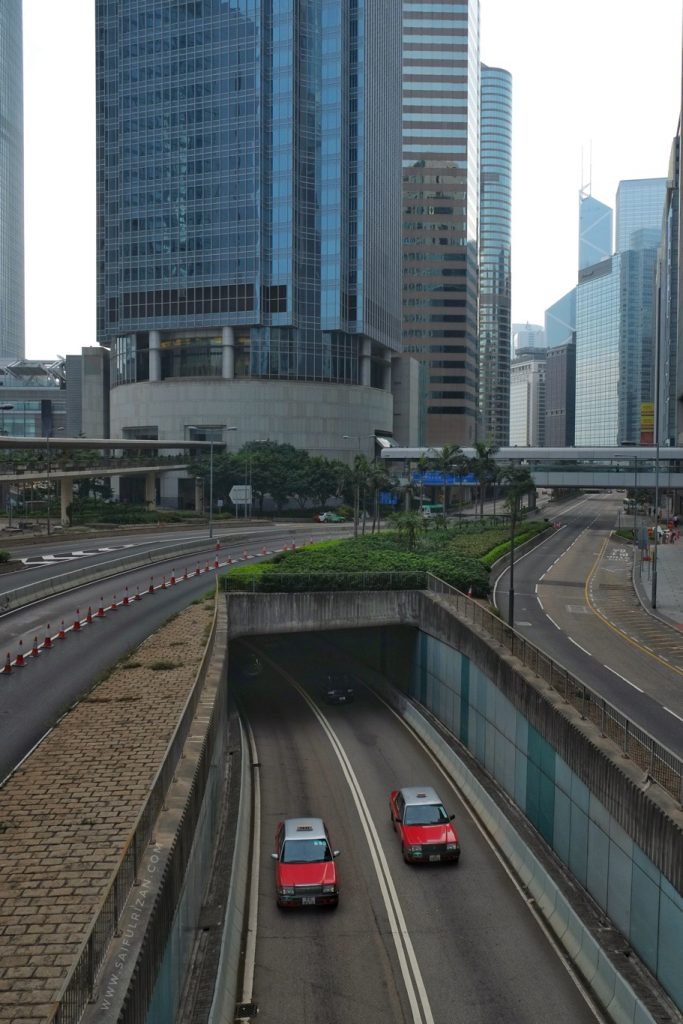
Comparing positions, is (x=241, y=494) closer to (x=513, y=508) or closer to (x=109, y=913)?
(x=513, y=508)

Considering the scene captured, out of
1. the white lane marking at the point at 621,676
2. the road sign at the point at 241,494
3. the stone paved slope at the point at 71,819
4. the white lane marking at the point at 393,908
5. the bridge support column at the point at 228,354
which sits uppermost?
the bridge support column at the point at 228,354

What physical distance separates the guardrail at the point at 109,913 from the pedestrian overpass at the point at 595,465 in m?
105

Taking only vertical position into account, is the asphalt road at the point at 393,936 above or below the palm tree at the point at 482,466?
below

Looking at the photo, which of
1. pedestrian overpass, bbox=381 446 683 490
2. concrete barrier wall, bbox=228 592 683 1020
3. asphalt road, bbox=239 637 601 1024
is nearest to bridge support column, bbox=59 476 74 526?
pedestrian overpass, bbox=381 446 683 490

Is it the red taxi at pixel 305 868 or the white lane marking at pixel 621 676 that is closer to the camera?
the red taxi at pixel 305 868

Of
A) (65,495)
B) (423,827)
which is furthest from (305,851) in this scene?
(65,495)

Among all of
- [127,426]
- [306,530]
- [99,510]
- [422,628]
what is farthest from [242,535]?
[127,426]

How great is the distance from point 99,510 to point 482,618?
Result: 238 feet

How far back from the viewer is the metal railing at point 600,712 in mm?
18875

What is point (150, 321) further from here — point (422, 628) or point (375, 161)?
point (422, 628)

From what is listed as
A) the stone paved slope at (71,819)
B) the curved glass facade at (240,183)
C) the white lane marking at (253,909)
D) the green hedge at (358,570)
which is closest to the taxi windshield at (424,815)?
the white lane marking at (253,909)

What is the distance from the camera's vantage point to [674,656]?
131 ft

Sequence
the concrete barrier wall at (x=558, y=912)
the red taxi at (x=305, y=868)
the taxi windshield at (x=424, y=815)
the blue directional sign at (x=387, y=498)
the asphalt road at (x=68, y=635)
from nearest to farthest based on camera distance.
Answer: the concrete barrier wall at (x=558, y=912) < the red taxi at (x=305, y=868) < the asphalt road at (x=68, y=635) < the taxi windshield at (x=424, y=815) < the blue directional sign at (x=387, y=498)

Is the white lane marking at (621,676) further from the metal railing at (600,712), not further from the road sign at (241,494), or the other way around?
the road sign at (241,494)
